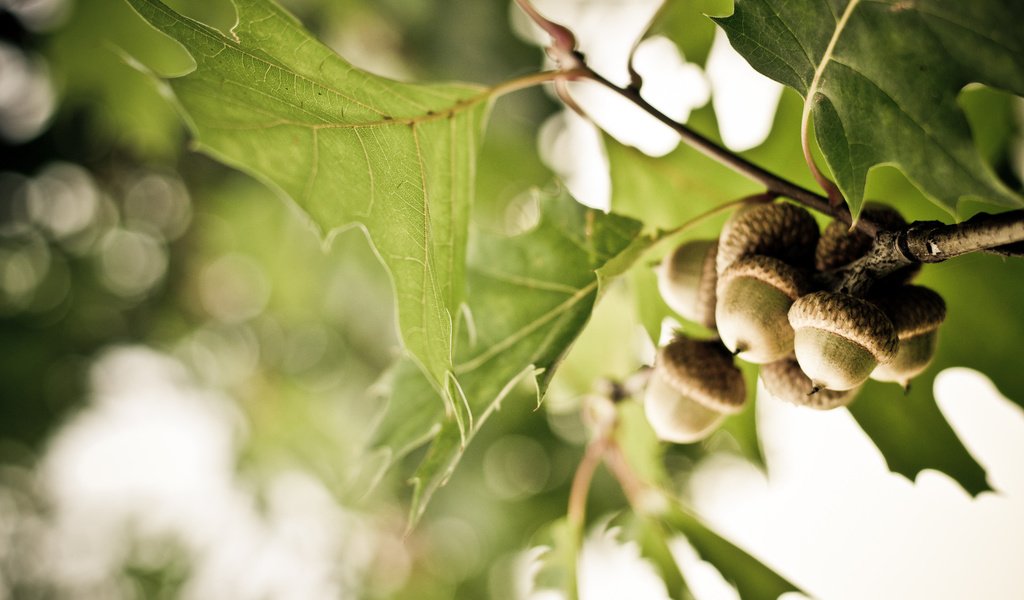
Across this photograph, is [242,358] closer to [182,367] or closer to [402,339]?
[182,367]

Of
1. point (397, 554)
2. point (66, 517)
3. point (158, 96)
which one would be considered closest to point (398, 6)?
point (158, 96)

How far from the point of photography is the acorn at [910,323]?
553 millimetres

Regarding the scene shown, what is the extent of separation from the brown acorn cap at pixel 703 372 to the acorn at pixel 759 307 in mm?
77

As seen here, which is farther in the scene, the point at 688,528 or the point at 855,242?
the point at 688,528

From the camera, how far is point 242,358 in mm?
2902

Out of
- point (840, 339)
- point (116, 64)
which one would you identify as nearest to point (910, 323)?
point (840, 339)

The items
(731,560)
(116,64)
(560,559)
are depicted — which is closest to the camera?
(731,560)

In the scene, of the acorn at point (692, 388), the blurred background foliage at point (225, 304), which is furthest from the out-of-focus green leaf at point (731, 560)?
the blurred background foliage at point (225, 304)

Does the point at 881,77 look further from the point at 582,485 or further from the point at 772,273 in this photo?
the point at 582,485

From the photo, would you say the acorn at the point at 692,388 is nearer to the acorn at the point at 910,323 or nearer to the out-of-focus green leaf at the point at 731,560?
the acorn at the point at 910,323

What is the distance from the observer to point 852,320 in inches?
19.2

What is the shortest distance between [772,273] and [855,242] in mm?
81

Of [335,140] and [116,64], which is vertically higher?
[335,140]

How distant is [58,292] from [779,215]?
2755 mm
